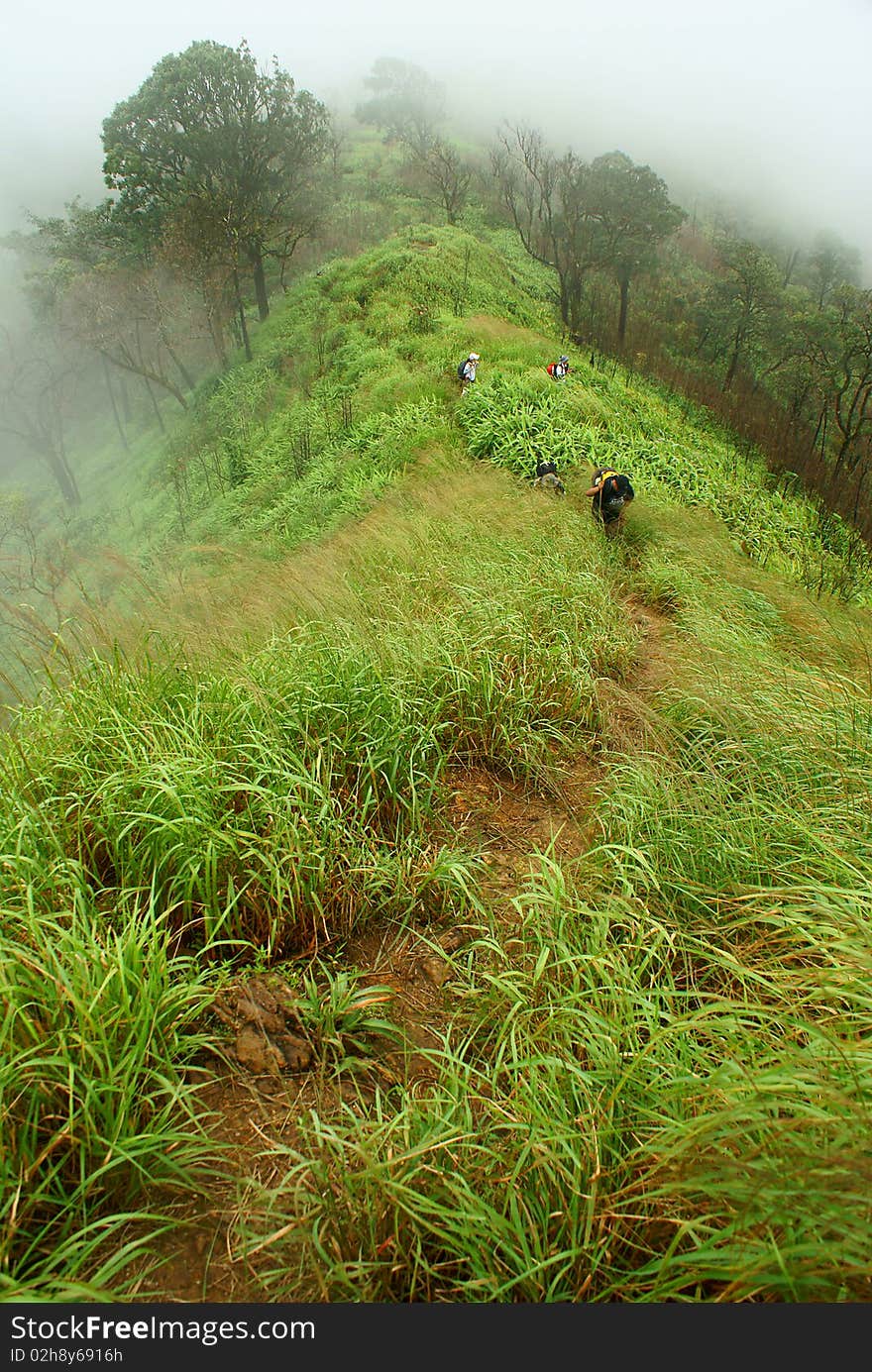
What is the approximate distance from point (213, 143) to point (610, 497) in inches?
927

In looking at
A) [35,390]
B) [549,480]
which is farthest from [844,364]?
[35,390]

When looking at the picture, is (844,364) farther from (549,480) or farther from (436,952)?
(436,952)

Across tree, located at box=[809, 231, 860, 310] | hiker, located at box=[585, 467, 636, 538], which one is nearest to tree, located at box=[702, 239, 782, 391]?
tree, located at box=[809, 231, 860, 310]

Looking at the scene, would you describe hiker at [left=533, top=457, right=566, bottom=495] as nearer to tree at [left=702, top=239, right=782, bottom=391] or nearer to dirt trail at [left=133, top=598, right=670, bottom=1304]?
dirt trail at [left=133, top=598, right=670, bottom=1304]

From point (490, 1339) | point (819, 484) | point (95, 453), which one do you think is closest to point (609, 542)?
point (490, 1339)

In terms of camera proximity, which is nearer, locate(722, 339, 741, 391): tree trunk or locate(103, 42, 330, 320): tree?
locate(103, 42, 330, 320): tree

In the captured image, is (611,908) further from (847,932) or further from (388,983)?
(388,983)

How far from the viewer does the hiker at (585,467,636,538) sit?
6.86 metres

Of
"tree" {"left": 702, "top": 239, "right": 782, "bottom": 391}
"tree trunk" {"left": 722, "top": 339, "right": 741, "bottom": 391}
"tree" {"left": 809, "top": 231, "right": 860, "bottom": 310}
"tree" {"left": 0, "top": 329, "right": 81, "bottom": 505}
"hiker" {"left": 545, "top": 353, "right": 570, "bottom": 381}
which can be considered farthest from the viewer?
"tree" {"left": 809, "top": 231, "right": 860, "bottom": 310}

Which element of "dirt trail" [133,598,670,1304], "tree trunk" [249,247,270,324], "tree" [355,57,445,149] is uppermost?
"tree" [355,57,445,149]

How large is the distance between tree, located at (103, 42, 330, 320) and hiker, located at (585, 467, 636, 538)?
2163 centimetres

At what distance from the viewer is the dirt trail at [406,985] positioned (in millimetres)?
1234

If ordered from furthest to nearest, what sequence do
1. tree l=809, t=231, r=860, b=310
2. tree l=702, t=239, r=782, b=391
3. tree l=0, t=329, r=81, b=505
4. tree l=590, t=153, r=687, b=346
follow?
tree l=809, t=231, r=860, b=310
tree l=0, t=329, r=81, b=505
tree l=702, t=239, r=782, b=391
tree l=590, t=153, r=687, b=346

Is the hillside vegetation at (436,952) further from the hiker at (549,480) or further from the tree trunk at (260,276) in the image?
the tree trunk at (260,276)
